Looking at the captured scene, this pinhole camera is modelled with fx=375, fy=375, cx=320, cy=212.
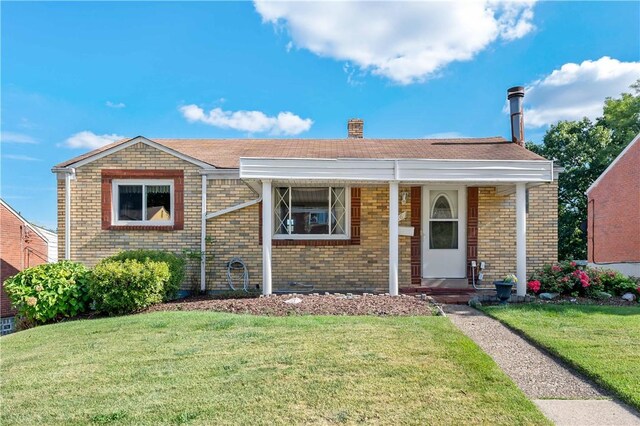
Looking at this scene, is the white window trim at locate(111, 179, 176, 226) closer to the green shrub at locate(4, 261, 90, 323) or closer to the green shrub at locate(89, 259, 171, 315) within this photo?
the green shrub at locate(4, 261, 90, 323)

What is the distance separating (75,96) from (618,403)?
1782 centimetres

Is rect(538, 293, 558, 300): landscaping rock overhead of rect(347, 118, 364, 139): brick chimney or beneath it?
beneath

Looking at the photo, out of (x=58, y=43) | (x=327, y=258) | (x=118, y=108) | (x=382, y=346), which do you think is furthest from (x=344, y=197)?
(x=118, y=108)

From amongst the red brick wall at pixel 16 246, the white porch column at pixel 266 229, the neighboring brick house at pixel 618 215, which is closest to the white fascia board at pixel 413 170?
the white porch column at pixel 266 229

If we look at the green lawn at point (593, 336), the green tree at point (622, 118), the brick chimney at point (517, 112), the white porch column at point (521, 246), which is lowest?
the green lawn at point (593, 336)

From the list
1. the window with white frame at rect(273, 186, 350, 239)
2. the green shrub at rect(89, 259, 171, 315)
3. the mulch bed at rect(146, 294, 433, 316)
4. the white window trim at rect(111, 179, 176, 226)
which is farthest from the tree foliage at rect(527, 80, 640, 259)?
the green shrub at rect(89, 259, 171, 315)

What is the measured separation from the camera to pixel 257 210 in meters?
9.40

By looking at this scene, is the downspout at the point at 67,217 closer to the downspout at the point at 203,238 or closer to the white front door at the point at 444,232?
the downspout at the point at 203,238

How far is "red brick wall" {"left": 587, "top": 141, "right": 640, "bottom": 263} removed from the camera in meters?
17.0

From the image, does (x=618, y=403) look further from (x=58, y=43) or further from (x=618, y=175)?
(x=618, y=175)

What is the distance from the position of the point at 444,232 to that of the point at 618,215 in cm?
1450

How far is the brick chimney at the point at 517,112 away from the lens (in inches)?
402

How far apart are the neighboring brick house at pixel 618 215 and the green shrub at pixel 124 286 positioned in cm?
1937

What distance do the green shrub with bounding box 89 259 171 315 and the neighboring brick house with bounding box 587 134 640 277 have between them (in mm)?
19375
